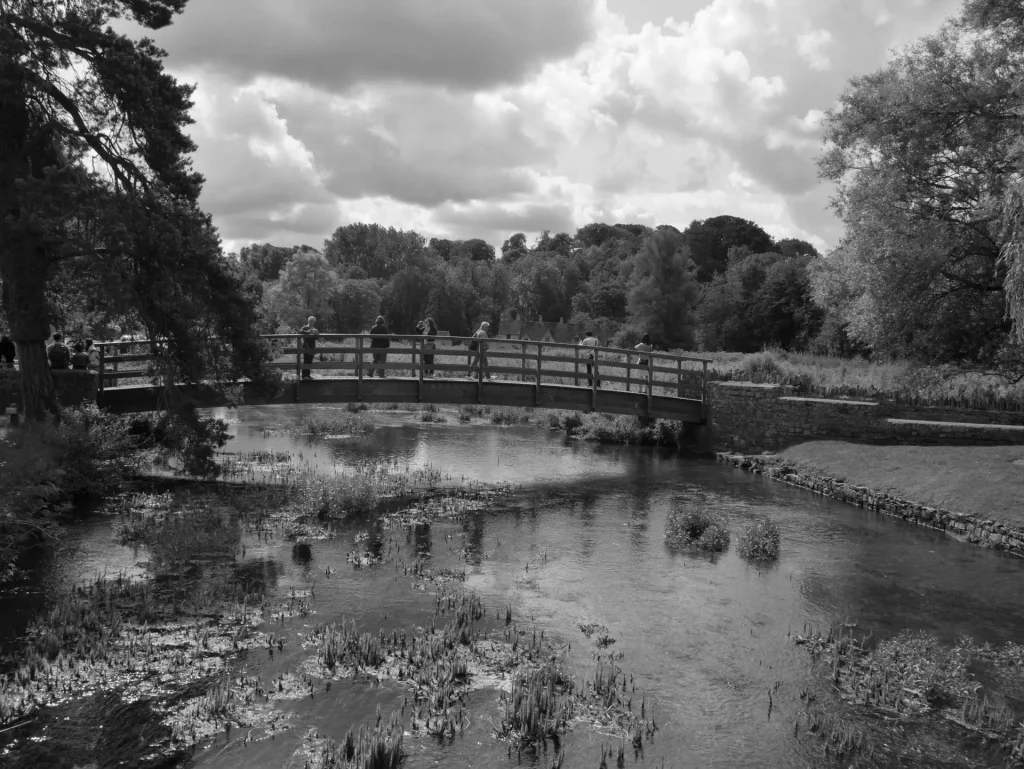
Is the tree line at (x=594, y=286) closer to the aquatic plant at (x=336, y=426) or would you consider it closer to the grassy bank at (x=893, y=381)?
the aquatic plant at (x=336, y=426)

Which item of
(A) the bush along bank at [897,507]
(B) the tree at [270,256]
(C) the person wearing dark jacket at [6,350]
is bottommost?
(A) the bush along bank at [897,507]

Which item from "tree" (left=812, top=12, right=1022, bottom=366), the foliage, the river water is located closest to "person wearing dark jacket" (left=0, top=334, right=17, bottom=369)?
the river water

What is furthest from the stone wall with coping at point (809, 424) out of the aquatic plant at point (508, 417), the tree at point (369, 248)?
the tree at point (369, 248)

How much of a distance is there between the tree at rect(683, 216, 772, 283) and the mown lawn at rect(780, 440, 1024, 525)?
72471mm

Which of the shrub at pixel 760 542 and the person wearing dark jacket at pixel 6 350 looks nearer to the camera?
the shrub at pixel 760 542

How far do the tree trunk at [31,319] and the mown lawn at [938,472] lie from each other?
1856 centimetres

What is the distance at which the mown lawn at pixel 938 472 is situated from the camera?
647 inches

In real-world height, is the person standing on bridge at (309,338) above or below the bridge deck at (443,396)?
above

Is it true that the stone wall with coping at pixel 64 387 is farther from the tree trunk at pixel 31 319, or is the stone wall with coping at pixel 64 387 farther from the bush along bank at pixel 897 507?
the bush along bank at pixel 897 507

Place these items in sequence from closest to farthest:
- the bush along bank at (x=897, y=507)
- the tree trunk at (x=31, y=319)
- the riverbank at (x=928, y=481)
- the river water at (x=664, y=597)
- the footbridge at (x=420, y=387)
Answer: the river water at (x=664, y=597) → the bush along bank at (x=897, y=507) → the riverbank at (x=928, y=481) → the tree trunk at (x=31, y=319) → the footbridge at (x=420, y=387)

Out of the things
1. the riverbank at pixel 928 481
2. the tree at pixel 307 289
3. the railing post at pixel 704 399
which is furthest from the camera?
the tree at pixel 307 289

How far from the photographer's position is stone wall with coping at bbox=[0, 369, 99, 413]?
19688mm

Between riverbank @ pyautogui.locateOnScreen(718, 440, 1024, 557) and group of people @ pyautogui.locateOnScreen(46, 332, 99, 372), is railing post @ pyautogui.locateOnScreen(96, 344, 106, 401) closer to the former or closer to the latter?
group of people @ pyautogui.locateOnScreen(46, 332, 99, 372)

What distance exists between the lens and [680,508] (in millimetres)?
17875
